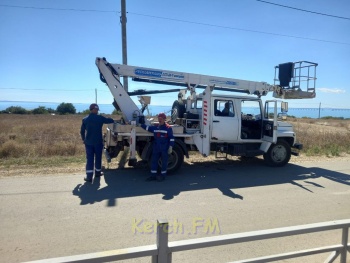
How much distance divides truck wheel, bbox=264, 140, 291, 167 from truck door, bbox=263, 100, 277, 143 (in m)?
0.38

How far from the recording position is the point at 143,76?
861 cm

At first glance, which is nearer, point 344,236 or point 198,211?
point 344,236

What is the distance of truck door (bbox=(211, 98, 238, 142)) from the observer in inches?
349

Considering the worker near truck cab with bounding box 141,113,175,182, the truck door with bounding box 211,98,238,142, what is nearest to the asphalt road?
the worker near truck cab with bounding box 141,113,175,182

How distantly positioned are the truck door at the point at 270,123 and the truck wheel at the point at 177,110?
2.64 metres

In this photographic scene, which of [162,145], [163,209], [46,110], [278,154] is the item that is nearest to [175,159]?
[162,145]

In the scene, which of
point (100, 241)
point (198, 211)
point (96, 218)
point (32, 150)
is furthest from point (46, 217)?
point (32, 150)

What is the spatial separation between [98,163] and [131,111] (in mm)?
1798

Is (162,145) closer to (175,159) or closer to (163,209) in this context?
(175,159)

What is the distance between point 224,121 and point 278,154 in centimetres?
219

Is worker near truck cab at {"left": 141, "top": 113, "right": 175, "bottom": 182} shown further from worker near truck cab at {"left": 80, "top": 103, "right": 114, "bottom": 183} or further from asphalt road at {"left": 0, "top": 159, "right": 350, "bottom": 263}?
worker near truck cab at {"left": 80, "top": 103, "right": 114, "bottom": 183}

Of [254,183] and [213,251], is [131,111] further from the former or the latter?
[213,251]

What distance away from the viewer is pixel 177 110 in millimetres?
9406

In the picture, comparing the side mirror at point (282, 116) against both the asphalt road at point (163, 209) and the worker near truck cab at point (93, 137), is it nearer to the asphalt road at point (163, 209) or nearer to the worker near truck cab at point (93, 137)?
the asphalt road at point (163, 209)
